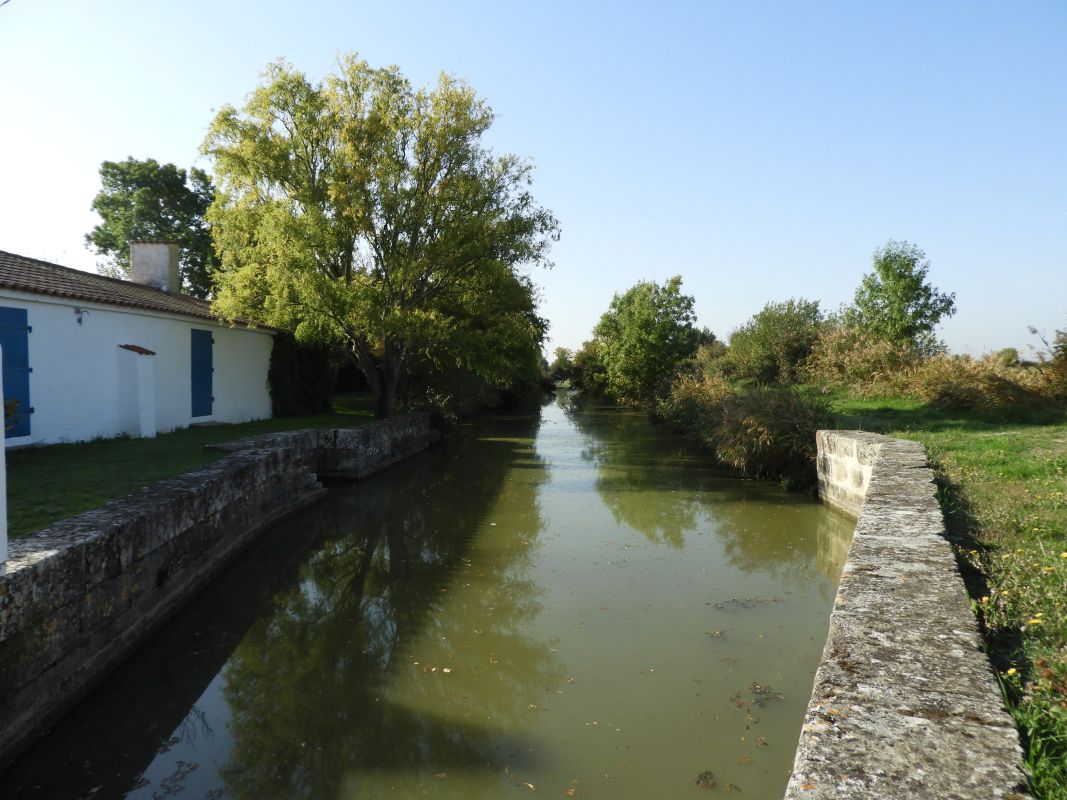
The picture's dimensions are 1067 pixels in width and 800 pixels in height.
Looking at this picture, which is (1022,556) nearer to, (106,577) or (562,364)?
(106,577)

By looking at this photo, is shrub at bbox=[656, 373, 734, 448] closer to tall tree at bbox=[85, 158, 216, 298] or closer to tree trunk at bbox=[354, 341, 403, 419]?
tree trunk at bbox=[354, 341, 403, 419]

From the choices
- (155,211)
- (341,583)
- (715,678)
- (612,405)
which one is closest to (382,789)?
(715,678)

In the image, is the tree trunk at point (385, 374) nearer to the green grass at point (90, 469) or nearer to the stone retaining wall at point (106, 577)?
the green grass at point (90, 469)

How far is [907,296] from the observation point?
24.1 m

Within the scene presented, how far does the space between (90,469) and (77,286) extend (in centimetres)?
466

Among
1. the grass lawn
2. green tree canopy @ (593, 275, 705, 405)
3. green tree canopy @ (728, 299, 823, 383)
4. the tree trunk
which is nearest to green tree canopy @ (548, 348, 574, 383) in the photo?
green tree canopy @ (593, 275, 705, 405)

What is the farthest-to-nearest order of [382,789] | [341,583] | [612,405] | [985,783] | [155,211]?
[612,405]
[155,211]
[341,583]
[382,789]
[985,783]

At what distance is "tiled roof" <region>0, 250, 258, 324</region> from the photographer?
988 centimetres

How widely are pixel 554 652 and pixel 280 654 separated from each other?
2277mm

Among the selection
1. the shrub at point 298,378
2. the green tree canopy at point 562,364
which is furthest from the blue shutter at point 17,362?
the green tree canopy at point 562,364

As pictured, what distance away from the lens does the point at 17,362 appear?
9523 millimetres

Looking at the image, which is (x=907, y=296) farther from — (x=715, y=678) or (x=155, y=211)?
(x=155, y=211)

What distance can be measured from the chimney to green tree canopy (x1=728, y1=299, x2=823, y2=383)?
1752cm

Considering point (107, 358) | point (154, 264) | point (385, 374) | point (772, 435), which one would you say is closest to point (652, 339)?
point (385, 374)
